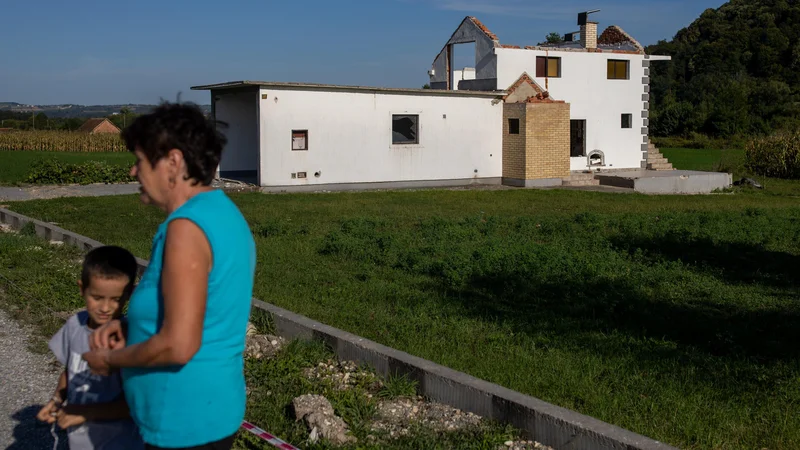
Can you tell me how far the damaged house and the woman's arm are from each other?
22593 mm

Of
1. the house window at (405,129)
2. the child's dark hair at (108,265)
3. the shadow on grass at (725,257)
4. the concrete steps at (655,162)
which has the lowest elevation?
the shadow on grass at (725,257)

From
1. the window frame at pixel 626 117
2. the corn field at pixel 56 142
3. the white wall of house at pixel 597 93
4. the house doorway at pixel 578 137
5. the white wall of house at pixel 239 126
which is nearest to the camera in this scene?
the white wall of house at pixel 239 126

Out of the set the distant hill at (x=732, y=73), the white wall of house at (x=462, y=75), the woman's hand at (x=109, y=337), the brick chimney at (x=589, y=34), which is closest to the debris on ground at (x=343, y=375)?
the woman's hand at (x=109, y=337)

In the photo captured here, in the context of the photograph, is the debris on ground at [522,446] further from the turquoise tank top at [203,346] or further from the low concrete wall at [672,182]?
the low concrete wall at [672,182]


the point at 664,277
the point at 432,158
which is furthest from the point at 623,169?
the point at 664,277

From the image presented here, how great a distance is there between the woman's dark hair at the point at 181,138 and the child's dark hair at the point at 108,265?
0.53 metres

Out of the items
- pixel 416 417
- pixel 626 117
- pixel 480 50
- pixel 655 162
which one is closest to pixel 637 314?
pixel 416 417

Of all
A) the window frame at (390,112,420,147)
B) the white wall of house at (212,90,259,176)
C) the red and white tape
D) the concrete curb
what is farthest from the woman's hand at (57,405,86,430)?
the white wall of house at (212,90,259,176)

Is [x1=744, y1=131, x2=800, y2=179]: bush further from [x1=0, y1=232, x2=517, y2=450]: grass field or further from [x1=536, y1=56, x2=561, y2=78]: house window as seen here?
[x1=0, y1=232, x2=517, y2=450]: grass field

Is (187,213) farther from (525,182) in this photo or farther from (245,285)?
(525,182)

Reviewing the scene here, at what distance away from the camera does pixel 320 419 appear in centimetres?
509

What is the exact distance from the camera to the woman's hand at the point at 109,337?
113 inches

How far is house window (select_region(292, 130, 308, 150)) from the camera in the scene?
25688 mm

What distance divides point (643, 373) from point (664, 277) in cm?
424
